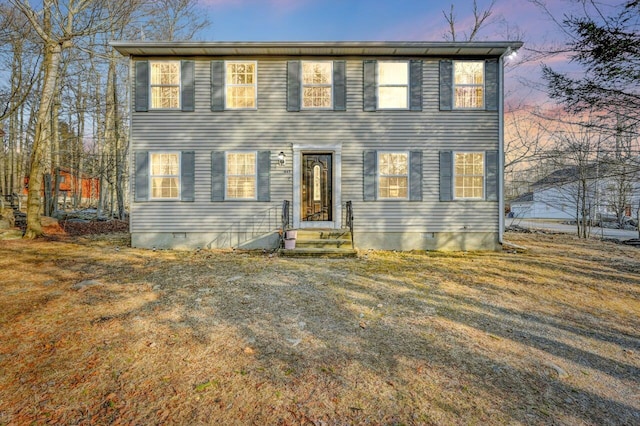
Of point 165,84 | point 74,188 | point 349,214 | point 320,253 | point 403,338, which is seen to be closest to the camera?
point 403,338

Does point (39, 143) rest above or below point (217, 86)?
below

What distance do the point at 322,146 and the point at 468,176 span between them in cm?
445

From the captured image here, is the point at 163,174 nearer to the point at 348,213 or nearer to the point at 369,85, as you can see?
the point at 348,213

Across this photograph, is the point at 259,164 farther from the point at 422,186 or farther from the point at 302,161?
the point at 422,186

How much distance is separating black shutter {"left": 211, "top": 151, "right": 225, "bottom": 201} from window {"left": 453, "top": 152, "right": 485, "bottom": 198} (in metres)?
6.94

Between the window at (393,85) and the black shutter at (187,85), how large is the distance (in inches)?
216

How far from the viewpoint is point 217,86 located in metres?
9.20

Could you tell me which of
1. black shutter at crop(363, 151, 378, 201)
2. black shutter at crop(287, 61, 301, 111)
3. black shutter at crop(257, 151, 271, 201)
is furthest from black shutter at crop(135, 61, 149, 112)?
black shutter at crop(363, 151, 378, 201)

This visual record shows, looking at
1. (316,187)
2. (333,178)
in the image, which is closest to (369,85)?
(333,178)

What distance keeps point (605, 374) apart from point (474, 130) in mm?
7760

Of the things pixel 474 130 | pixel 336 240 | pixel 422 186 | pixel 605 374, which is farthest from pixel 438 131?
pixel 605 374

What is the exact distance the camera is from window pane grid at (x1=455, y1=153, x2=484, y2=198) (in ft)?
30.7

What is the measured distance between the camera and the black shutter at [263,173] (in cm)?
925

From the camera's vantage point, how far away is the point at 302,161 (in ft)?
31.0
